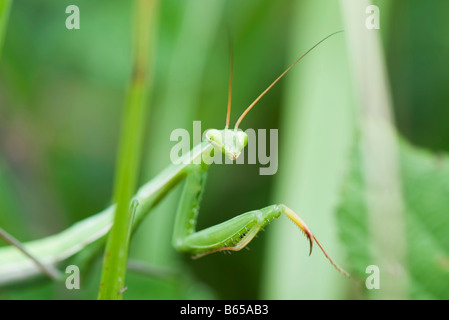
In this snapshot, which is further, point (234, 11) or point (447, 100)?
point (234, 11)

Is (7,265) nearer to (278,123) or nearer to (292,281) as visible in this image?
(292,281)

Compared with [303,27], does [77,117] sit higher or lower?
lower

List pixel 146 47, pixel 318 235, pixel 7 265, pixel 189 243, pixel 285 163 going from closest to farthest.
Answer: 1. pixel 146 47
2. pixel 189 243
3. pixel 7 265
4. pixel 318 235
5. pixel 285 163

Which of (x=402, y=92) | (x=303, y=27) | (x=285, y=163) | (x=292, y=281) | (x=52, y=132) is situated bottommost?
(x=292, y=281)

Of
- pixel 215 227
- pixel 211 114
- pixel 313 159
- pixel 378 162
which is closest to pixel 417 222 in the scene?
pixel 378 162

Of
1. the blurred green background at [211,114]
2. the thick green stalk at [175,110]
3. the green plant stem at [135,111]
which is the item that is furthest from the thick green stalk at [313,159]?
the green plant stem at [135,111]

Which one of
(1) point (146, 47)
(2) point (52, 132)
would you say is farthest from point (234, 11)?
(1) point (146, 47)
